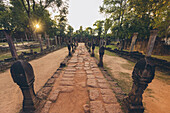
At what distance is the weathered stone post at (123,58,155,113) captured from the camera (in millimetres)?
1358

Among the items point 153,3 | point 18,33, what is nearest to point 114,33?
point 153,3

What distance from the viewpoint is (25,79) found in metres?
1.49

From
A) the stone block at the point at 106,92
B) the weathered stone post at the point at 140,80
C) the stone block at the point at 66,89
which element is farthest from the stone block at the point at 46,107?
the weathered stone post at the point at 140,80

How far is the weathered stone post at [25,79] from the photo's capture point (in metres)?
1.47

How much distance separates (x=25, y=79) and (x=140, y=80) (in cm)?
246

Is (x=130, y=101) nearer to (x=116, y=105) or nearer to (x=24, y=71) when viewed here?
(x=116, y=105)

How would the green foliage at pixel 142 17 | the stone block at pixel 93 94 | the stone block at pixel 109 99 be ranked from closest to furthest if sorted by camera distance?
the stone block at pixel 109 99 → the stone block at pixel 93 94 → the green foliage at pixel 142 17

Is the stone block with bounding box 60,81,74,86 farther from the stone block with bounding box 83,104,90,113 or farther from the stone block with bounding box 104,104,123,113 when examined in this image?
the stone block with bounding box 104,104,123,113

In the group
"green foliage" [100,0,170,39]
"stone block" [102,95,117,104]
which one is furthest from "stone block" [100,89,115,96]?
"green foliage" [100,0,170,39]

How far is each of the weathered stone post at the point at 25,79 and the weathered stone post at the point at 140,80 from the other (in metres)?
2.35

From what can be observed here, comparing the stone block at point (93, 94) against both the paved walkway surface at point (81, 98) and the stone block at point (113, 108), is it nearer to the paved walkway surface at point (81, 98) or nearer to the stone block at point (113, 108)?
the paved walkway surface at point (81, 98)

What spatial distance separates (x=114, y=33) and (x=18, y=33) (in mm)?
29944

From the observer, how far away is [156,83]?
3074 mm

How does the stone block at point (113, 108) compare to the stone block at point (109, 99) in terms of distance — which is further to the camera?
the stone block at point (109, 99)
